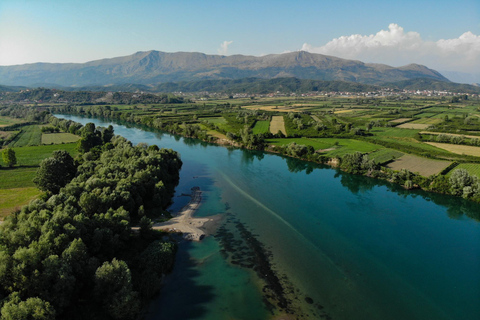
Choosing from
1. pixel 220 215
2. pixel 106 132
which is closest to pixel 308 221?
pixel 220 215

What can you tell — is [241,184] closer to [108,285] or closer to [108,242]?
[108,242]

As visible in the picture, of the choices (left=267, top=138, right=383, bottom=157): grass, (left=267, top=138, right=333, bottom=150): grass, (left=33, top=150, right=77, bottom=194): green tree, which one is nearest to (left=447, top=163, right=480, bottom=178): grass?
(left=267, top=138, right=383, bottom=157): grass

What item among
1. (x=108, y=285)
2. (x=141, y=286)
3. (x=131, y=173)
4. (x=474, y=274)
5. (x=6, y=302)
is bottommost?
(x=474, y=274)

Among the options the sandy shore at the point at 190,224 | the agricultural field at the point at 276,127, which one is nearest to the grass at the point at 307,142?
the agricultural field at the point at 276,127

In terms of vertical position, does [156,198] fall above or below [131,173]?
below

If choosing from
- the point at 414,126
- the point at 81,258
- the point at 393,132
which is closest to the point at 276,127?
the point at 393,132

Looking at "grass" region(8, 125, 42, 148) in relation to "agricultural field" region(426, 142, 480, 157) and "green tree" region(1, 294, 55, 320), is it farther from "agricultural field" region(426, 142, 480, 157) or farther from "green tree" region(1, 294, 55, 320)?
"agricultural field" region(426, 142, 480, 157)

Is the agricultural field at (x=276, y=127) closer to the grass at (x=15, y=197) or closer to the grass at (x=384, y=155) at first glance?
the grass at (x=384, y=155)
